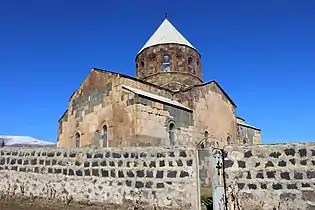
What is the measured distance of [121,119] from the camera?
1247 centimetres

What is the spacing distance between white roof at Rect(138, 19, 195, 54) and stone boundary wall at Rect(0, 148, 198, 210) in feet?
43.8

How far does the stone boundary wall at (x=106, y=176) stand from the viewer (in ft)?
17.7

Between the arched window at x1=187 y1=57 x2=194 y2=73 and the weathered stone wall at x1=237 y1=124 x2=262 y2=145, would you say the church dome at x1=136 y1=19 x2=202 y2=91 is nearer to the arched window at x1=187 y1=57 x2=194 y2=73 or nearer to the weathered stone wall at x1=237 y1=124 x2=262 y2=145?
the arched window at x1=187 y1=57 x2=194 y2=73

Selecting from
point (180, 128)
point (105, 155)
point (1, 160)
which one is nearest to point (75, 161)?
point (105, 155)

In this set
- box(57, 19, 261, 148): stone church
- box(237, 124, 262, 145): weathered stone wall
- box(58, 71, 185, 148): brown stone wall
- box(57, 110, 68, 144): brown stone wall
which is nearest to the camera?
box(58, 71, 185, 148): brown stone wall

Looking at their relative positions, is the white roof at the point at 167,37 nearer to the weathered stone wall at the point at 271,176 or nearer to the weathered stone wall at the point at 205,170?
the weathered stone wall at the point at 205,170

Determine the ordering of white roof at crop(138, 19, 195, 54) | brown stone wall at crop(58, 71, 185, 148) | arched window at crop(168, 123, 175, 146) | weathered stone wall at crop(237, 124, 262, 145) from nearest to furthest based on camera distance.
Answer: brown stone wall at crop(58, 71, 185, 148) < arched window at crop(168, 123, 175, 146) < white roof at crop(138, 19, 195, 54) < weathered stone wall at crop(237, 124, 262, 145)

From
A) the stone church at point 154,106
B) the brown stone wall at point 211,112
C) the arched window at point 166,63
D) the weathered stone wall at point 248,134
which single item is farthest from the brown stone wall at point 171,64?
the weathered stone wall at point 248,134

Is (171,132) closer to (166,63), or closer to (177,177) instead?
(166,63)

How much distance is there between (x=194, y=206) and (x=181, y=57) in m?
14.5

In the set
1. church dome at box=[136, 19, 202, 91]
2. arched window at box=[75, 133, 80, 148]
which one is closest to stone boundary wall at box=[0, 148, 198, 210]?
arched window at box=[75, 133, 80, 148]

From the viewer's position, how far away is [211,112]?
1560cm

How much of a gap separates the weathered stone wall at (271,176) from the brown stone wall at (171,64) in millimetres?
12960

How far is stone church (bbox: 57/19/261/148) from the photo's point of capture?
12211mm
